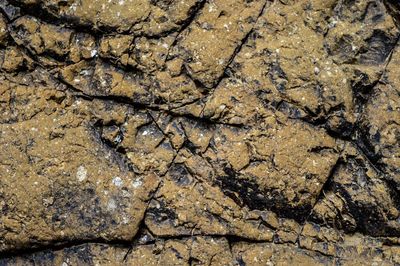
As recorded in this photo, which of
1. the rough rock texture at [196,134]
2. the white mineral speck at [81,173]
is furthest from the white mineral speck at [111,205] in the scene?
the white mineral speck at [81,173]

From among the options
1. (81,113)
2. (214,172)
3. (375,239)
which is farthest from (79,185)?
(375,239)

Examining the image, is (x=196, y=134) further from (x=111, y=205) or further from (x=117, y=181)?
(x=111, y=205)

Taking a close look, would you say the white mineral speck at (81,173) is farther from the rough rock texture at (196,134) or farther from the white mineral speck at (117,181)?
the white mineral speck at (117,181)

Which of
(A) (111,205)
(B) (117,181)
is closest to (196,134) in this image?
(B) (117,181)

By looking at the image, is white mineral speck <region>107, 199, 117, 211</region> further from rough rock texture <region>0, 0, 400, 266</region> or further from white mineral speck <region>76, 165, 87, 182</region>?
white mineral speck <region>76, 165, 87, 182</region>

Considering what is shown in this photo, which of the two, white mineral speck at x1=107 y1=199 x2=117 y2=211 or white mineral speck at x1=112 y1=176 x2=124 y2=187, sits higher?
white mineral speck at x1=112 y1=176 x2=124 y2=187

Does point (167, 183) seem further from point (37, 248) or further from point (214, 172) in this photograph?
point (37, 248)

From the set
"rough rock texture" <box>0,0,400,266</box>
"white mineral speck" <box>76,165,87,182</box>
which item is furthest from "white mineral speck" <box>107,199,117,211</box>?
"white mineral speck" <box>76,165,87,182</box>

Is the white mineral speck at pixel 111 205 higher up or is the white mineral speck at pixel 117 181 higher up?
the white mineral speck at pixel 117 181
